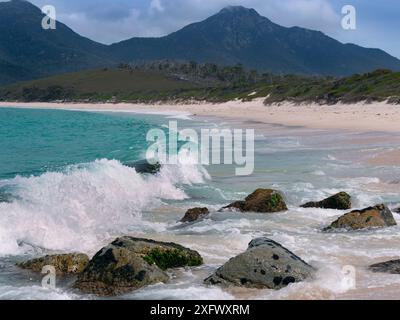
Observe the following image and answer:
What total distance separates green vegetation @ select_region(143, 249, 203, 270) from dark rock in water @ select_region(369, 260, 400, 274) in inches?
107

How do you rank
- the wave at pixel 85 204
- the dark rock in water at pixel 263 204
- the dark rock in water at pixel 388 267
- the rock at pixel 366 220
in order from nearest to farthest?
the dark rock in water at pixel 388 267, the wave at pixel 85 204, the rock at pixel 366 220, the dark rock in water at pixel 263 204

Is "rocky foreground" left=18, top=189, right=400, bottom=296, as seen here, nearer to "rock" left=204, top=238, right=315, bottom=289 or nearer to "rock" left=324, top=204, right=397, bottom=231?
"rock" left=204, top=238, right=315, bottom=289

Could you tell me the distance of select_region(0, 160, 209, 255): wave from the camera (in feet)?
35.0

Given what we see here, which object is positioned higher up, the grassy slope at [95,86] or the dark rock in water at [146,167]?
the grassy slope at [95,86]

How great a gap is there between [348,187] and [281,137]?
1720 cm

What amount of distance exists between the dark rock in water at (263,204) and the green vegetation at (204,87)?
3842cm

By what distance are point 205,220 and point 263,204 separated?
5.40ft

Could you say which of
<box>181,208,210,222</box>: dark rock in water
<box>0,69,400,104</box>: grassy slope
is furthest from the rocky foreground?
<box>0,69,400,104</box>: grassy slope

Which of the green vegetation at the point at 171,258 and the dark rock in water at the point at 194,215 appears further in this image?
the dark rock in water at the point at 194,215

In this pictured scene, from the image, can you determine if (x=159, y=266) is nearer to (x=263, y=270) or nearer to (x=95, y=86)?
(x=263, y=270)

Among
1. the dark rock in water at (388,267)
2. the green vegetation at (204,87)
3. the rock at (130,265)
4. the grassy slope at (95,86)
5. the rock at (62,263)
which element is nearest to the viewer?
the rock at (130,265)

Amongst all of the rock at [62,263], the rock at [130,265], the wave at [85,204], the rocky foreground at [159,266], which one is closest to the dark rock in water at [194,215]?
the wave at [85,204]

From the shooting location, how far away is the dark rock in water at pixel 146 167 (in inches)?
775

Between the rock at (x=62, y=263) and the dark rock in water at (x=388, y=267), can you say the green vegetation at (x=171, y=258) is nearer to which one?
the rock at (x=62, y=263)
